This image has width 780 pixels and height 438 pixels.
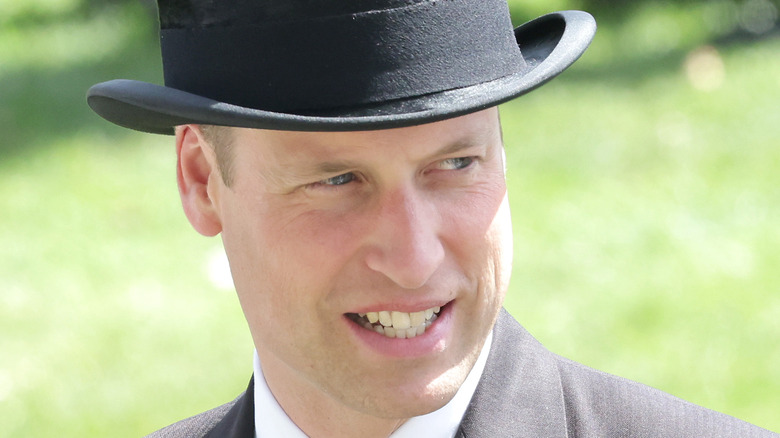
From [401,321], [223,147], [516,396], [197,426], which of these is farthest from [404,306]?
[197,426]

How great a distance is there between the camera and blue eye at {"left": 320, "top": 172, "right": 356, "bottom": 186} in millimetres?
2463

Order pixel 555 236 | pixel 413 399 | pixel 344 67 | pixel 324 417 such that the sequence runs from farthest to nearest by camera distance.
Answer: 1. pixel 555 236
2. pixel 324 417
3. pixel 413 399
4. pixel 344 67

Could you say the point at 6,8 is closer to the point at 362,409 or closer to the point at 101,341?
the point at 101,341

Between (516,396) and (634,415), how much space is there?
0.28m

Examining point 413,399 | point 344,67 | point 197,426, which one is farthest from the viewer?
point 197,426

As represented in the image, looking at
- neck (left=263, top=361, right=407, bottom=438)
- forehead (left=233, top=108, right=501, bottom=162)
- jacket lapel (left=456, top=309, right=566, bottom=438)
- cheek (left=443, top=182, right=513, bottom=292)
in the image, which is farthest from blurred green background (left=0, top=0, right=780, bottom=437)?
forehead (left=233, top=108, right=501, bottom=162)

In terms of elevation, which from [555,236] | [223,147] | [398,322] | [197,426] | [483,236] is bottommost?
[555,236]

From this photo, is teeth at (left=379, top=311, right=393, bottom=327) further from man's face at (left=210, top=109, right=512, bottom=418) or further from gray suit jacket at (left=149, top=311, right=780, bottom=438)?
gray suit jacket at (left=149, top=311, right=780, bottom=438)

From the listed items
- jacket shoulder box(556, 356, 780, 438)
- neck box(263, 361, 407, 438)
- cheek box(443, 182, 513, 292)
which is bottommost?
neck box(263, 361, 407, 438)

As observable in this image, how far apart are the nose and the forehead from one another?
10 centimetres

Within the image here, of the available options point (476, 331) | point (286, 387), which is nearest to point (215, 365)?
point (286, 387)

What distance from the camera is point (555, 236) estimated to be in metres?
8.23

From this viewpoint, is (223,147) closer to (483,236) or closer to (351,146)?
(351,146)

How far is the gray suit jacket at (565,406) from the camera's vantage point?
2.65 metres
